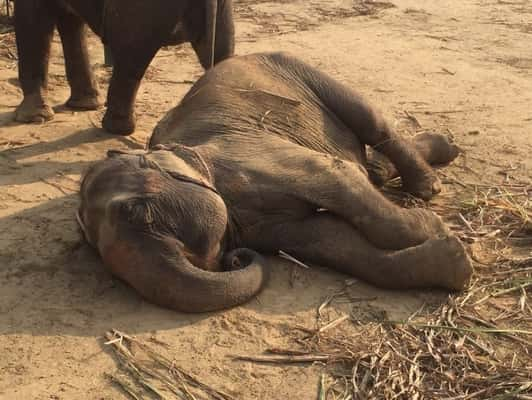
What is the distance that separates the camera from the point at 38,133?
6.12m

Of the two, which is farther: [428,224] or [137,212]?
[428,224]

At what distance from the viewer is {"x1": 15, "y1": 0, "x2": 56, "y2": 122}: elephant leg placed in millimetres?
6250

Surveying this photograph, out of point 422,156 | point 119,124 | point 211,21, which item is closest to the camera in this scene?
point 422,156

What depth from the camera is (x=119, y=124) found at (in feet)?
19.7

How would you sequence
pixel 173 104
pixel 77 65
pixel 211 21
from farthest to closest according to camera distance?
1. pixel 173 104
2. pixel 77 65
3. pixel 211 21

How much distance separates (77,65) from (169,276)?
12.6ft

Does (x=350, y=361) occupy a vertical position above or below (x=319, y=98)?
below

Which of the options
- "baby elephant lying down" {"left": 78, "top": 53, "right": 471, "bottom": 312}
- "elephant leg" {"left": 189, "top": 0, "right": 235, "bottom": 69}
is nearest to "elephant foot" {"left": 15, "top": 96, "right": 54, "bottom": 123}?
"elephant leg" {"left": 189, "top": 0, "right": 235, "bottom": 69}

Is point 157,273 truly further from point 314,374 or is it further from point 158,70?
point 158,70

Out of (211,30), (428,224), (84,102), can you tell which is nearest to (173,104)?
(84,102)

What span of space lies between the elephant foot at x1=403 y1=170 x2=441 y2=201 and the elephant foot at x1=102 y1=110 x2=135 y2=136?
7.24 feet

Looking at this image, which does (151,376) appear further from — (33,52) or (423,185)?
(33,52)

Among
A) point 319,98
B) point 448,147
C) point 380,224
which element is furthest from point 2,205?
point 448,147

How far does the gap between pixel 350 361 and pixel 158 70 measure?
526 centimetres
